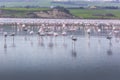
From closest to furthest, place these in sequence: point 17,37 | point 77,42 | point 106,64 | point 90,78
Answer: point 90,78 < point 106,64 < point 77,42 < point 17,37

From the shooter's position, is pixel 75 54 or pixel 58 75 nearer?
pixel 58 75

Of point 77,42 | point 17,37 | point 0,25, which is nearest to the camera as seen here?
point 77,42

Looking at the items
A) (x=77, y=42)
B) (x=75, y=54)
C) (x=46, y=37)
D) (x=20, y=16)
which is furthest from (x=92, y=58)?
(x=20, y=16)

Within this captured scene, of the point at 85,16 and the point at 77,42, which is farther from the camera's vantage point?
the point at 85,16

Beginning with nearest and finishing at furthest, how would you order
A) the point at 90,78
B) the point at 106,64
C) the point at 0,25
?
the point at 90,78 → the point at 106,64 → the point at 0,25

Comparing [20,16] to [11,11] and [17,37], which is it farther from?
[17,37]

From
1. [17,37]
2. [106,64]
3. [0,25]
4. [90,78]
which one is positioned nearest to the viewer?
[90,78]

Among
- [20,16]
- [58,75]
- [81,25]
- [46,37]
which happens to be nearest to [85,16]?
[20,16]

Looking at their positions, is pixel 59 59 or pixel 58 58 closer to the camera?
pixel 59 59

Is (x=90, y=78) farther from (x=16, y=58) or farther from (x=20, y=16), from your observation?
(x=20, y=16)
